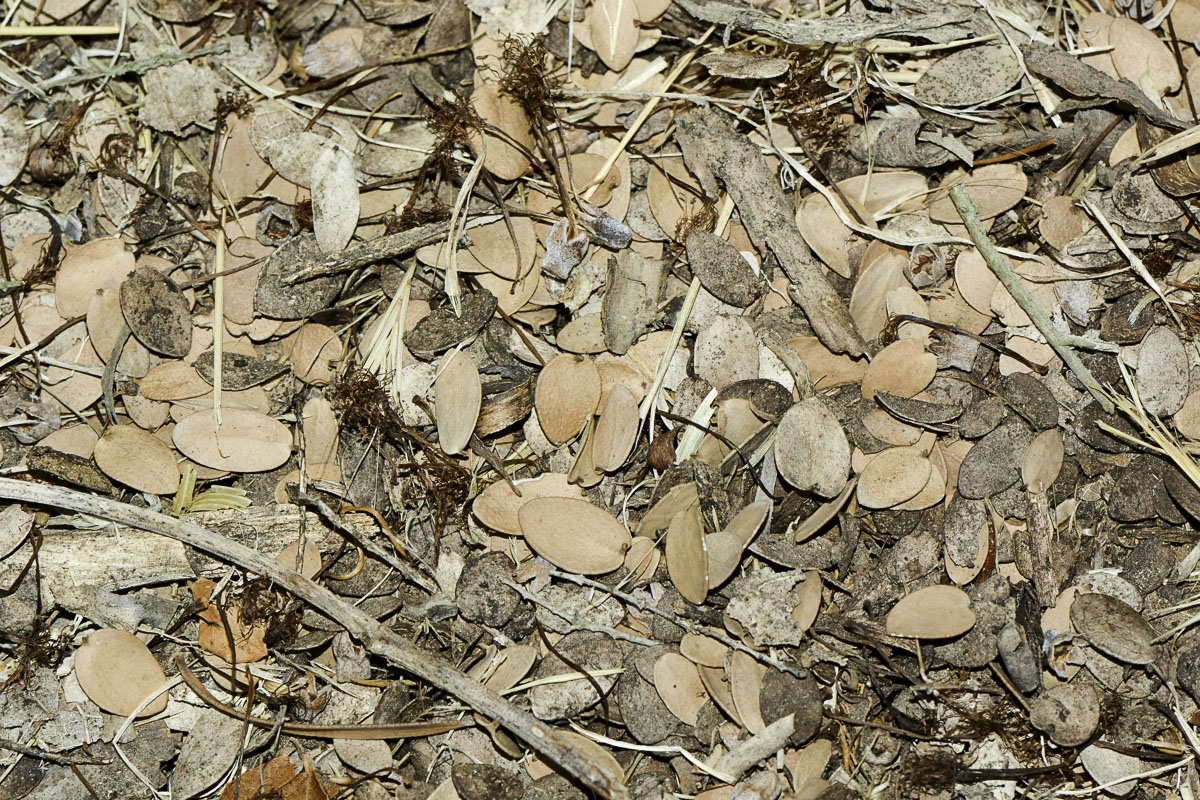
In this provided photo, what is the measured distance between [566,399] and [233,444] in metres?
0.50

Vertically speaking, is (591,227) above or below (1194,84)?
below

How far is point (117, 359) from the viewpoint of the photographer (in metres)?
1.29

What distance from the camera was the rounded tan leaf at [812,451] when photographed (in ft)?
3.87

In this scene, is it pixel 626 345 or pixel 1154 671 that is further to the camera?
pixel 626 345

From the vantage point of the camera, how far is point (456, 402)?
1.22 metres

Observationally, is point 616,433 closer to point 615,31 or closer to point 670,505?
point 670,505

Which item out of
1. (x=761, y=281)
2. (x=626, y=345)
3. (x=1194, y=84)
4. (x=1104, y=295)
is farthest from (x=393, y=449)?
(x=1194, y=84)

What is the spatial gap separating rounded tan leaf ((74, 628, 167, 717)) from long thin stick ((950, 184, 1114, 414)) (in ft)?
4.40

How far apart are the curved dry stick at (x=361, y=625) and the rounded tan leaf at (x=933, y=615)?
0.43 meters

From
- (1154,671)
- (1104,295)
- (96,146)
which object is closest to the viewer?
(1154,671)

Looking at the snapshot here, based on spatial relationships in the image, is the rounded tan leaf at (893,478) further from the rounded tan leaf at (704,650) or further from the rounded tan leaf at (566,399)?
the rounded tan leaf at (566,399)

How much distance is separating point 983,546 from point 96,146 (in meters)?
1.51

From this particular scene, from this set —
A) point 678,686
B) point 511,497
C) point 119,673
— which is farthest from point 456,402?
point 119,673

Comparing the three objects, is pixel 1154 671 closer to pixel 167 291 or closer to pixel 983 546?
pixel 983 546
